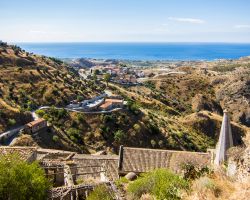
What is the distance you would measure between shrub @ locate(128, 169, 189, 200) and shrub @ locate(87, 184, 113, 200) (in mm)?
1131

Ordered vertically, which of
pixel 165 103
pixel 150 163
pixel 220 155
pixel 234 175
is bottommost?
pixel 165 103

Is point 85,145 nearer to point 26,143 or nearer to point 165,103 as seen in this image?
point 26,143

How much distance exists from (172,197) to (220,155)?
8.42m

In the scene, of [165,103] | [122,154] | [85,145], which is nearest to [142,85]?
[165,103]

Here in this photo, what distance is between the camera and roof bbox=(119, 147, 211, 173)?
29.5 m

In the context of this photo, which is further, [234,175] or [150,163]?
[150,163]

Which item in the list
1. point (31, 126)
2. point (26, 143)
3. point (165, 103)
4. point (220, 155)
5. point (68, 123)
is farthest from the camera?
point (165, 103)

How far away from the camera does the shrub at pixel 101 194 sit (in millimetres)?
16875

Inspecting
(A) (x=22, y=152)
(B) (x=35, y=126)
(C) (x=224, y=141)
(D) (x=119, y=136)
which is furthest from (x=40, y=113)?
(C) (x=224, y=141)

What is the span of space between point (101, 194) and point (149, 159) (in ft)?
47.5

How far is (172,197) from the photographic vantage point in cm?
1407

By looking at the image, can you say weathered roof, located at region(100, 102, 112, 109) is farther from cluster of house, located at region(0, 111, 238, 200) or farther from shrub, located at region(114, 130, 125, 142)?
cluster of house, located at region(0, 111, 238, 200)

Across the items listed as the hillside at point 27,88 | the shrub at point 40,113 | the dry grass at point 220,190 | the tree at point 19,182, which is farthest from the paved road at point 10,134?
the dry grass at point 220,190

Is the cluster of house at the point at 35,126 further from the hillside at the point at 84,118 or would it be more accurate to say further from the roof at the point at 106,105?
the roof at the point at 106,105
